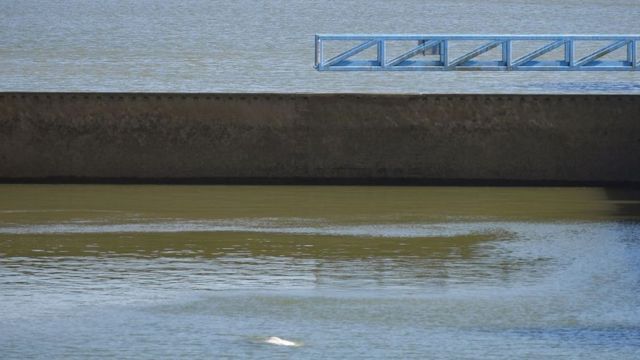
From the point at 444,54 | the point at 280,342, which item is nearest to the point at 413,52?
the point at 444,54

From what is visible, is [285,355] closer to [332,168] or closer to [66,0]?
[332,168]

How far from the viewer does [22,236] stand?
1630 cm

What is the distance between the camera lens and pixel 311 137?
19.1 m

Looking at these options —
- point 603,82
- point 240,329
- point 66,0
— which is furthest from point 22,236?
point 66,0

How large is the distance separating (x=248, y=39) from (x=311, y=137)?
105ft

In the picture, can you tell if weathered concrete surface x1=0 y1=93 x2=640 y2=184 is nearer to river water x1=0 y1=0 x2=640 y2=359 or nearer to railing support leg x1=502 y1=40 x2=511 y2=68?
river water x1=0 y1=0 x2=640 y2=359

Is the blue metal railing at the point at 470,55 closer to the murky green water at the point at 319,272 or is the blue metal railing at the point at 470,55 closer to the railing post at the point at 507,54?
the railing post at the point at 507,54

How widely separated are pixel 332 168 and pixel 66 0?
6433cm

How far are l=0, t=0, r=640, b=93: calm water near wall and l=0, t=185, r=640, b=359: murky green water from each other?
1132 centimetres

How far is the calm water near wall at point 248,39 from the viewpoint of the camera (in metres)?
32.5

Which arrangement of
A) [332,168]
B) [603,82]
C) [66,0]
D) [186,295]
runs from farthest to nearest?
[66,0], [603,82], [332,168], [186,295]

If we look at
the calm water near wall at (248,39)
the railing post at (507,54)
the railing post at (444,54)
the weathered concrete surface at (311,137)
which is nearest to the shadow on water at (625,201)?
the weathered concrete surface at (311,137)

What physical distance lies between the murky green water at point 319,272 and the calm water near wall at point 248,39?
1132 cm

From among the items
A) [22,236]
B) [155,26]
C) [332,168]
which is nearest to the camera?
[22,236]
